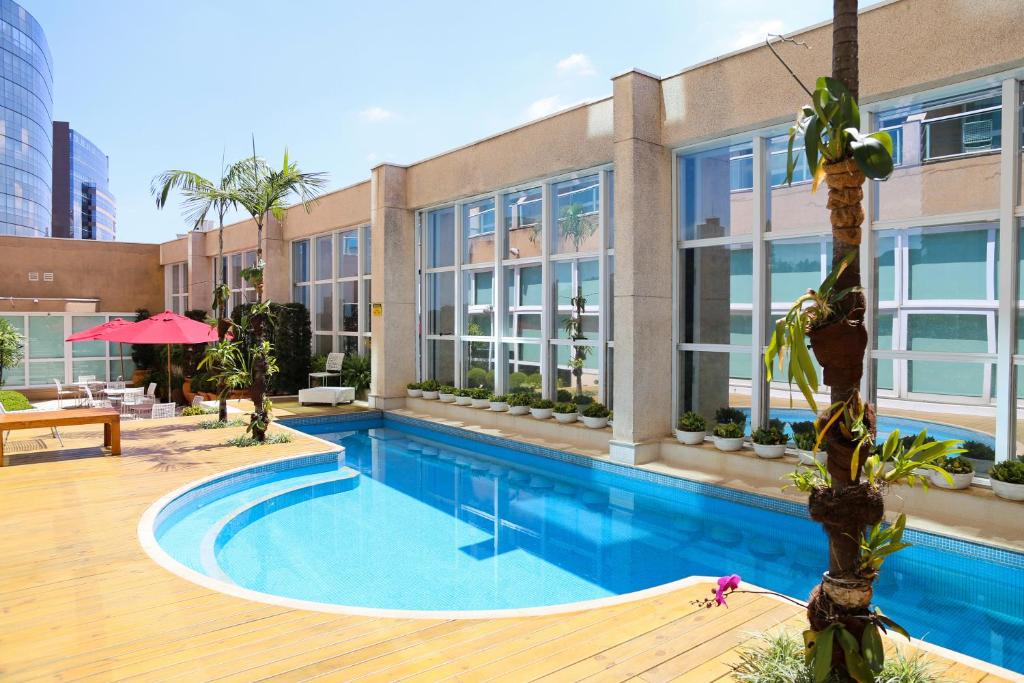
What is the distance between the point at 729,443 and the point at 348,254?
1021 cm

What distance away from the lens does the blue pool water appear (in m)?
4.79

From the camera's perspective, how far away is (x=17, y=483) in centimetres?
677

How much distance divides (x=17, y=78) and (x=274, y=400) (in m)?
69.4

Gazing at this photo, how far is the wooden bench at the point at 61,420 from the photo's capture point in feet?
24.4

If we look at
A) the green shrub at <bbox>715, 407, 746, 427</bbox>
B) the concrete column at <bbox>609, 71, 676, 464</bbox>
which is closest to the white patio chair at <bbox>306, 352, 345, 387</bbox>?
the concrete column at <bbox>609, 71, 676, 464</bbox>

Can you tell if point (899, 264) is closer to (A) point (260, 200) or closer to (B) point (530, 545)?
(B) point (530, 545)

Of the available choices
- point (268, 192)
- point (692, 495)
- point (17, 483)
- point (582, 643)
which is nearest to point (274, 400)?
point (268, 192)

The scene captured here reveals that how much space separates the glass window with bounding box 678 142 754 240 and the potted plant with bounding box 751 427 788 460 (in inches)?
96.8

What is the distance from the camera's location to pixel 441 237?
43.0 ft

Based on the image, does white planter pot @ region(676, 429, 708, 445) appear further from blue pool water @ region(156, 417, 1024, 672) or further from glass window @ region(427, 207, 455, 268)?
glass window @ region(427, 207, 455, 268)

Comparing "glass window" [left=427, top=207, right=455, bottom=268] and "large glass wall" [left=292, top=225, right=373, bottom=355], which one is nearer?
"glass window" [left=427, top=207, right=455, bottom=268]

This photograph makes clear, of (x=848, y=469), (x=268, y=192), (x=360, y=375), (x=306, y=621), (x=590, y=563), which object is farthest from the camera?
(x=360, y=375)

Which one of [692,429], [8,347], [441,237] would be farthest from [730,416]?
[8,347]

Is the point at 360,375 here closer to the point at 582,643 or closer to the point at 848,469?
the point at 582,643
